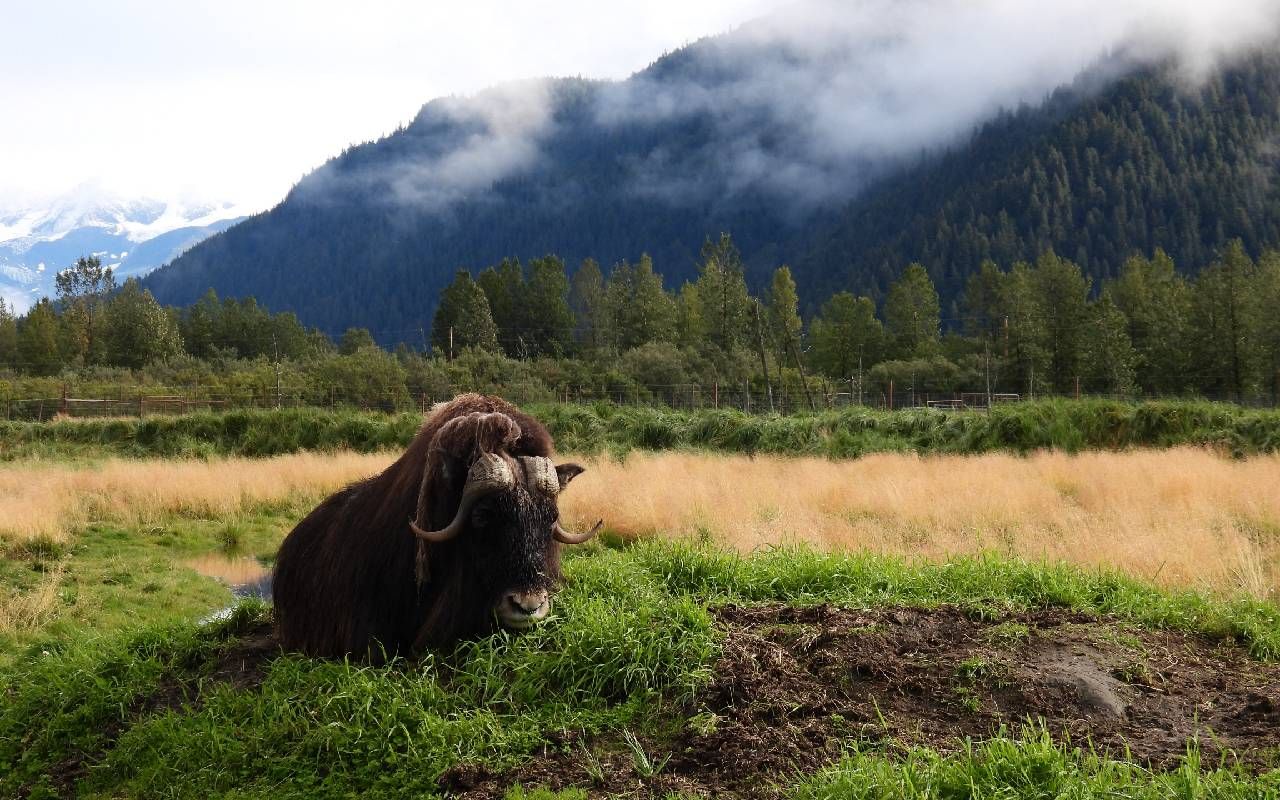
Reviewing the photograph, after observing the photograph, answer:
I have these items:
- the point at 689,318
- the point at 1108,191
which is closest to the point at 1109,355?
the point at 689,318

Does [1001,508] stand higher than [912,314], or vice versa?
[912,314]

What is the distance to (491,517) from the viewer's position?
527cm

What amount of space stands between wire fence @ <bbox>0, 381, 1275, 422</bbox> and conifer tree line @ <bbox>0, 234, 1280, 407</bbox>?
455 millimetres

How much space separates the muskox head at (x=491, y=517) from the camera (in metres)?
5.21

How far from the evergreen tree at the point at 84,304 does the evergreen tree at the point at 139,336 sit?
1384 millimetres

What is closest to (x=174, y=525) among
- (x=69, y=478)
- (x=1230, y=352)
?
(x=69, y=478)

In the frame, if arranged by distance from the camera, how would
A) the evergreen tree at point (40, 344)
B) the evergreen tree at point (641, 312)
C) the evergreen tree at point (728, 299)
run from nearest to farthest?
1. the evergreen tree at point (728, 299)
2. the evergreen tree at point (40, 344)
3. the evergreen tree at point (641, 312)

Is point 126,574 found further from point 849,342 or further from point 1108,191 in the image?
point 1108,191

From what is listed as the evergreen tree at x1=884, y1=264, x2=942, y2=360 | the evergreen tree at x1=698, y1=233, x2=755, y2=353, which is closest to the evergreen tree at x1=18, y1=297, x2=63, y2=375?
the evergreen tree at x1=698, y1=233, x2=755, y2=353

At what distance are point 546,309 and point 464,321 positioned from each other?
10793 millimetres

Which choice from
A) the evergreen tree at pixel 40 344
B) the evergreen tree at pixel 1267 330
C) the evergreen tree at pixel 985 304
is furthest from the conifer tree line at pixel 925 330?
the evergreen tree at pixel 40 344

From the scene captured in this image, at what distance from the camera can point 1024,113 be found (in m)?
172

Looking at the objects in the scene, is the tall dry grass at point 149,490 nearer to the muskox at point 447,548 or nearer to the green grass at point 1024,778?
the muskox at point 447,548

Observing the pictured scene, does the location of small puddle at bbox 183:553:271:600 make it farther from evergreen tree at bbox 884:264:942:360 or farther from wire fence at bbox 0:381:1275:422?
evergreen tree at bbox 884:264:942:360
